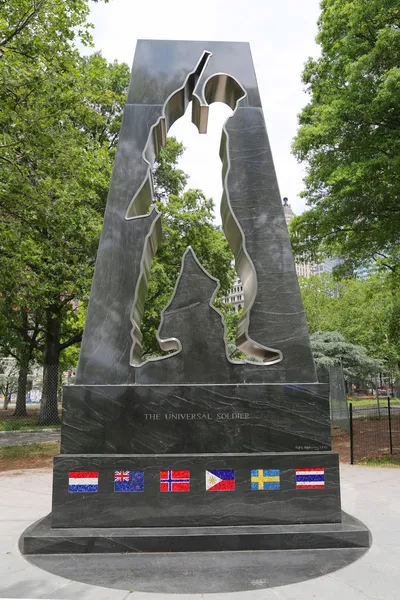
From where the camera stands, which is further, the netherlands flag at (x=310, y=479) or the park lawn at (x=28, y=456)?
the park lawn at (x=28, y=456)

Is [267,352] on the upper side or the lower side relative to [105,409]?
upper

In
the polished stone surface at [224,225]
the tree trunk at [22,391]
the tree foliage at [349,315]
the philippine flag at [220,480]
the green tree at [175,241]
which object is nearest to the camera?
the philippine flag at [220,480]

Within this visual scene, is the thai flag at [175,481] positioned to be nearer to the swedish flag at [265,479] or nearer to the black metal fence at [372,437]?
the swedish flag at [265,479]

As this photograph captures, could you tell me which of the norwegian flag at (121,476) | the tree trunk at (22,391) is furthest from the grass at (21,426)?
the norwegian flag at (121,476)

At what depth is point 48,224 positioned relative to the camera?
45.0 ft

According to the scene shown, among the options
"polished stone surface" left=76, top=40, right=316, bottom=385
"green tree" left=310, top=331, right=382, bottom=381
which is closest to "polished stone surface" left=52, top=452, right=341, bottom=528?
"polished stone surface" left=76, top=40, right=316, bottom=385

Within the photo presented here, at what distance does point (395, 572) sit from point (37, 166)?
12.4 metres

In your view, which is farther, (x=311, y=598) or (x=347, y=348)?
(x=347, y=348)

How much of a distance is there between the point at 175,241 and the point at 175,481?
56.2ft

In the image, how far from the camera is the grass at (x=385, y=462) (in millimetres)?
12102

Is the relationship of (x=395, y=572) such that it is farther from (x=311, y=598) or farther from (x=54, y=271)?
(x=54, y=271)

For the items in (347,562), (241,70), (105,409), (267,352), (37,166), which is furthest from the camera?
(37,166)

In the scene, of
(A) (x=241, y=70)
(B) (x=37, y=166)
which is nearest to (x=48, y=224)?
(B) (x=37, y=166)

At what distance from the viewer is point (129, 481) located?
5.96 m
